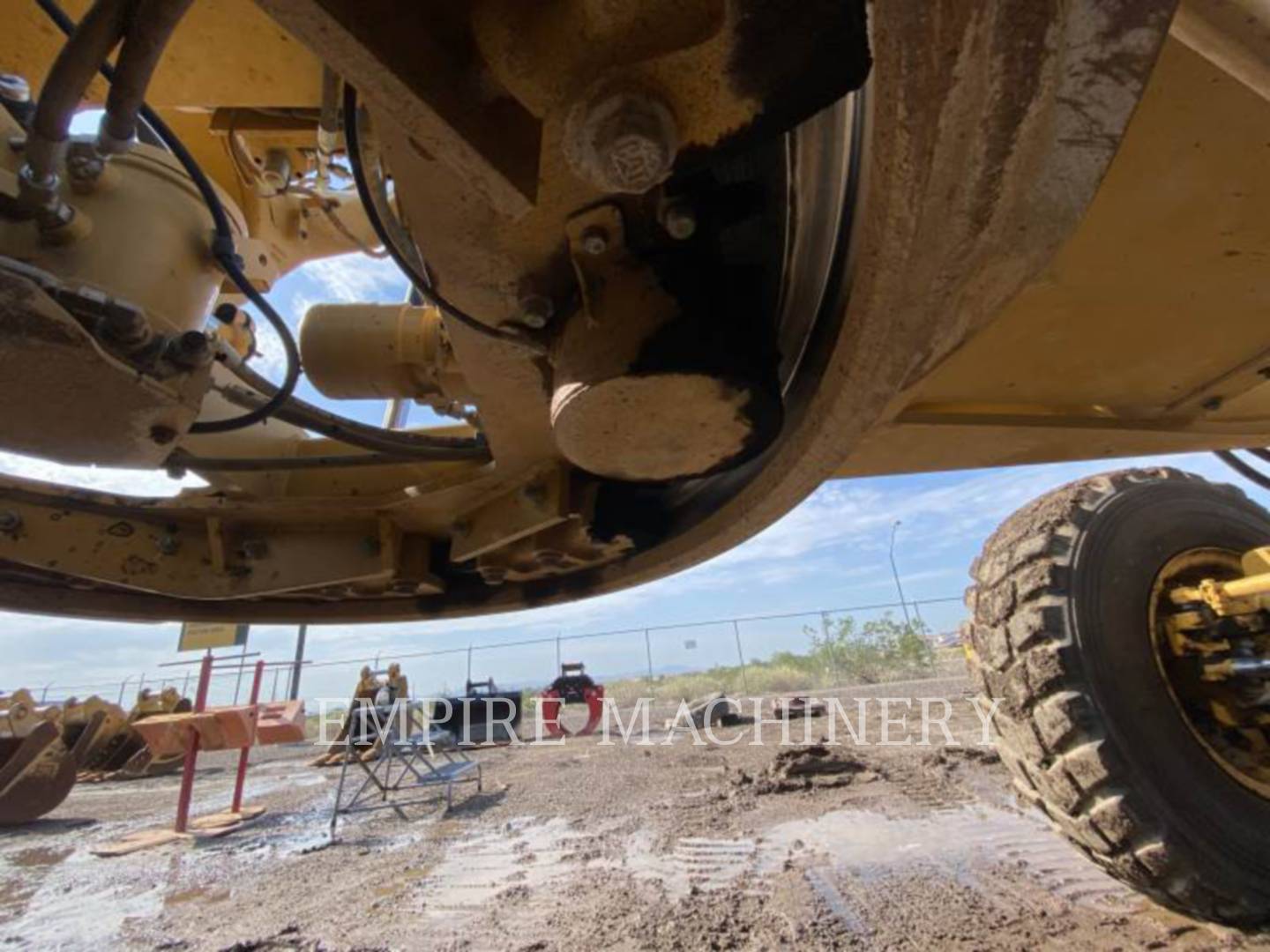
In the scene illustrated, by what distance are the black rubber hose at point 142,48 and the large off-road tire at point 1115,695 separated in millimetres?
2615

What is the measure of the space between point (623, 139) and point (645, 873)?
13.7ft

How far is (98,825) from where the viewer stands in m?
7.33

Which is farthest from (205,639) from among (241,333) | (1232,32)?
(1232,32)

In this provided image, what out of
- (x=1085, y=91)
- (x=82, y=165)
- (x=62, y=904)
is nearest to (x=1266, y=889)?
(x=1085, y=91)

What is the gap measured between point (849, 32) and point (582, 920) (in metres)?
3.73

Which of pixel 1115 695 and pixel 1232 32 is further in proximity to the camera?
pixel 1115 695

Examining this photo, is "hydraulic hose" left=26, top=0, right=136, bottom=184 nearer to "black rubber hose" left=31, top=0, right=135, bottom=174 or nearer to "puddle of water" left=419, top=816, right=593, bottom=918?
"black rubber hose" left=31, top=0, right=135, bottom=174

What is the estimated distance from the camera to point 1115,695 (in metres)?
2.12

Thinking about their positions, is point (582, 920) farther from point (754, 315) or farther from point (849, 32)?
Result: point (849, 32)

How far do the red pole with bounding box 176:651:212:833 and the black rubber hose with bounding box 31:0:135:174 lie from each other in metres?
7.61

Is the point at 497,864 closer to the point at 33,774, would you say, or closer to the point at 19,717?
the point at 33,774

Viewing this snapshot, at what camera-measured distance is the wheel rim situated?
2209 mm

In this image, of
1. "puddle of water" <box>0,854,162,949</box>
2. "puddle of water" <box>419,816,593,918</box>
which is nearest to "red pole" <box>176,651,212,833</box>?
"puddle of water" <box>0,854,162,949</box>

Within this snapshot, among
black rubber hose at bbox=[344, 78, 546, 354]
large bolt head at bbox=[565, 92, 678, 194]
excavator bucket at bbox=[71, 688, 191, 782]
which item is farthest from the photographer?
excavator bucket at bbox=[71, 688, 191, 782]
